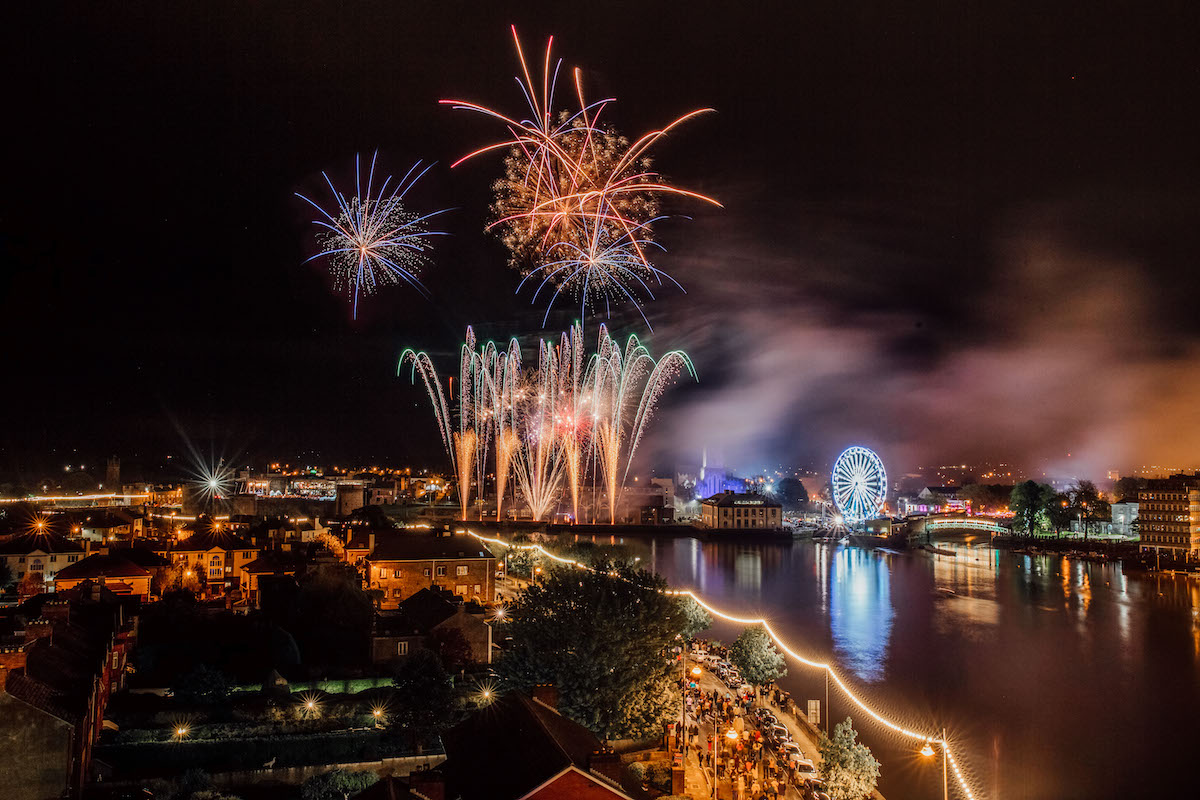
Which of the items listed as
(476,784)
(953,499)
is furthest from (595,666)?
(953,499)

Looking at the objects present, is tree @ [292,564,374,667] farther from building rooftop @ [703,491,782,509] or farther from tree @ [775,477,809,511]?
tree @ [775,477,809,511]

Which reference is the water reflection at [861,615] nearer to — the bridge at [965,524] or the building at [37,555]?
the bridge at [965,524]

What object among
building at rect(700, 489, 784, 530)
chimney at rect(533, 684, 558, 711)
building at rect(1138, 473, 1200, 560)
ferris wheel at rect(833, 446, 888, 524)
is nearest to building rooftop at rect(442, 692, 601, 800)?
chimney at rect(533, 684, 558, 711)

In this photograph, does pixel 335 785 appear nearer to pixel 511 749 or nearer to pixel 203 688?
pixel 511 749

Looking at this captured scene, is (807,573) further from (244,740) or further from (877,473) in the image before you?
(244,740)

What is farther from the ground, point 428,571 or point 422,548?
point 422,548

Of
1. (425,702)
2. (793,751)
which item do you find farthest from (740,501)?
(425,702)

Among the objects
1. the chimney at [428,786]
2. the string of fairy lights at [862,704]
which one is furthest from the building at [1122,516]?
the chimney at [428,786]
